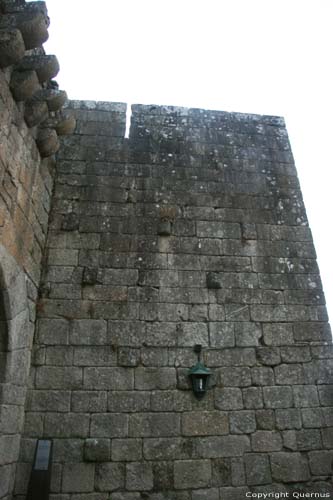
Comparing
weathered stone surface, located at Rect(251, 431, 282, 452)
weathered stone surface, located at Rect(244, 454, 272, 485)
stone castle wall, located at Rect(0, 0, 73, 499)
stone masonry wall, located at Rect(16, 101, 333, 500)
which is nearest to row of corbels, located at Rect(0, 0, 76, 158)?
stone castle wall, located at Rect(0, 0, 73, 499)

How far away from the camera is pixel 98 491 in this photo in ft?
11.4

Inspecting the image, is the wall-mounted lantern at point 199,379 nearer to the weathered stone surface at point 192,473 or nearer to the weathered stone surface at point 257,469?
the weathered stone surface at point 192,473

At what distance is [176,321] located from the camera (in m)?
4.14

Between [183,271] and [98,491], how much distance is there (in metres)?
2.28

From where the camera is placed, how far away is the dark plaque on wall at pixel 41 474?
3.31 m

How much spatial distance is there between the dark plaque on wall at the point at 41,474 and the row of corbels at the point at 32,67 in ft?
9.83

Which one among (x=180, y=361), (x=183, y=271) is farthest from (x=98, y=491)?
(x=183, y=271)

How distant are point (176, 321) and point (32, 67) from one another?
2856 mm

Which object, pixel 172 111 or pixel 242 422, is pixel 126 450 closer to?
pixel 242 422

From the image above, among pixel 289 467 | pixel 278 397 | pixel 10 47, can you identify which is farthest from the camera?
pixel 278 397

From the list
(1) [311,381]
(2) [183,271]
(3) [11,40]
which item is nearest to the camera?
(3) [11,40]

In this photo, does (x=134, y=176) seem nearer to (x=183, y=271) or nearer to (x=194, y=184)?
(x=194, y=184)

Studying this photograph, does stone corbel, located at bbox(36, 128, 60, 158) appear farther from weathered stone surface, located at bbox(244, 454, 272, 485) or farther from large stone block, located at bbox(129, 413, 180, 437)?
weathered stone surface, located at bbox(244, 454, 272, 485)

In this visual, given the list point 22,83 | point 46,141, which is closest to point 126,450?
point 46,141
